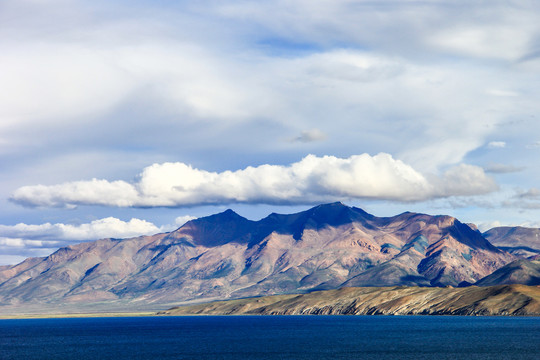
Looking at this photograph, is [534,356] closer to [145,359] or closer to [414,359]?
[414,359]

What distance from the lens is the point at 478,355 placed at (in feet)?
605

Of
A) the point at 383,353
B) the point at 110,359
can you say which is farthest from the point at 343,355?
the point at 110,359

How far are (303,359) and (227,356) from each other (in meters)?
26.1

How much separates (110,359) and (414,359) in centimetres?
8904

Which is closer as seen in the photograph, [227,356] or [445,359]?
[445,359]

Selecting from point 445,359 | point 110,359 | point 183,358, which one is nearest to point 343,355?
point 445,359

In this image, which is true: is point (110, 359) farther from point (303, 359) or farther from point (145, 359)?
point (303, 359)

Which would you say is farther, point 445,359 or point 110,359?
point 110,359

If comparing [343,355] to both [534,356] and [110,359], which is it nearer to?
[534,356]

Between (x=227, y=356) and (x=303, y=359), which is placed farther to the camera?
(x=227, y=356)

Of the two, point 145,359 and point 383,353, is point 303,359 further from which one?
point 145,359

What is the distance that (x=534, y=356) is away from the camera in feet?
582

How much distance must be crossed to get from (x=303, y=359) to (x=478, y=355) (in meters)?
48.6

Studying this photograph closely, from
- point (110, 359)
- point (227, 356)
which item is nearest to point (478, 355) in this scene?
point (227, 356)
